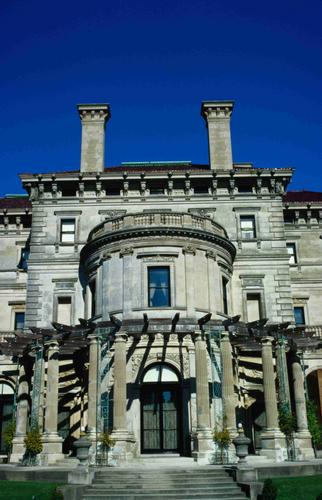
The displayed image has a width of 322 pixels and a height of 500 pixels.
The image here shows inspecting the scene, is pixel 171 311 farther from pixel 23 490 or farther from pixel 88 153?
pixel 88 153

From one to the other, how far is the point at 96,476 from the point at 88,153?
2137 centimetres

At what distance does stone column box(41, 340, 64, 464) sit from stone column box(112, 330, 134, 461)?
3060 mm

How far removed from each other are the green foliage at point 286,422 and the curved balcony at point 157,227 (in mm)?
9110

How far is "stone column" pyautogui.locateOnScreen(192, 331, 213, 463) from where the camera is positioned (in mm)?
23000

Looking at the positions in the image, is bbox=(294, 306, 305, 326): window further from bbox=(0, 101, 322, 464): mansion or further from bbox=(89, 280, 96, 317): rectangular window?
bbox=(89, 280, 96, 317): rectangular window

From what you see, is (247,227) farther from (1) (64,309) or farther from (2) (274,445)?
(2) (274,445)

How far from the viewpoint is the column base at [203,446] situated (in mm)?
22766

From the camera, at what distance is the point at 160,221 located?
2784cm

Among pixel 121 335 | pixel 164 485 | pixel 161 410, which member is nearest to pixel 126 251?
pixel 121 335

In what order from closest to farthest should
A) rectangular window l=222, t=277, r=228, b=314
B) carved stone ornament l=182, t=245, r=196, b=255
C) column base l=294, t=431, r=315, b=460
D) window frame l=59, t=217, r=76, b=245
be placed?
column base l=294, t=431, r=315, b=460
carved stone ornament l=182, t=245, r=196, b=255
rectangular window l=222, t=277, r=228, b=314
window frame l=59, t=217, r=76, b=245

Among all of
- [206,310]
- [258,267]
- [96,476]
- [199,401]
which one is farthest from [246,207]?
[96,476]

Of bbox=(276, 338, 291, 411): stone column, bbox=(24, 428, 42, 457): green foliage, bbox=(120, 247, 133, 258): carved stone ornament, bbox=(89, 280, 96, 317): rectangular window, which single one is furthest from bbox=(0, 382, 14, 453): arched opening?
bbox=(276, 338, 291, 411): stone column

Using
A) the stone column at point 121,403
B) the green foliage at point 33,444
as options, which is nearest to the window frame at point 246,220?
the stone column at point 121,403

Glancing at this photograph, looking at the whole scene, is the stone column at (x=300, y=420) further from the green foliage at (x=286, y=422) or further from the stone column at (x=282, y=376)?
the stone column at (x=282, y=376)
